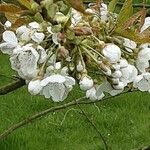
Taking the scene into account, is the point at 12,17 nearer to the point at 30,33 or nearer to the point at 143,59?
the point at 30,33

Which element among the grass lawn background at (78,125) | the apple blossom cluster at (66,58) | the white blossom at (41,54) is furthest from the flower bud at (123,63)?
the grass lawn background at (78,125)

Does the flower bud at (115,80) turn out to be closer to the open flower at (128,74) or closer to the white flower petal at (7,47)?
the open flower at (128,74)

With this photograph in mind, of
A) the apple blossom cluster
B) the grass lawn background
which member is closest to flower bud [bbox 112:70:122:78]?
the apple blossom cluster

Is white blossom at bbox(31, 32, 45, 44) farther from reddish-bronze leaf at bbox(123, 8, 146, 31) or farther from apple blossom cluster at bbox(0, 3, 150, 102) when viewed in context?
reddish-bronze leaf at bbox(123, 8, 146, 31)

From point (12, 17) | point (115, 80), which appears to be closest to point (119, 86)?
point (115, 80)

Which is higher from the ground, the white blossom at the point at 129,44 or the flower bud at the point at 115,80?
the white blossom at the point at 129,44

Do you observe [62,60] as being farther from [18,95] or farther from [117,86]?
[18,95]

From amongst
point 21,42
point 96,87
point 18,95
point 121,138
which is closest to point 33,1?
point 21,42
